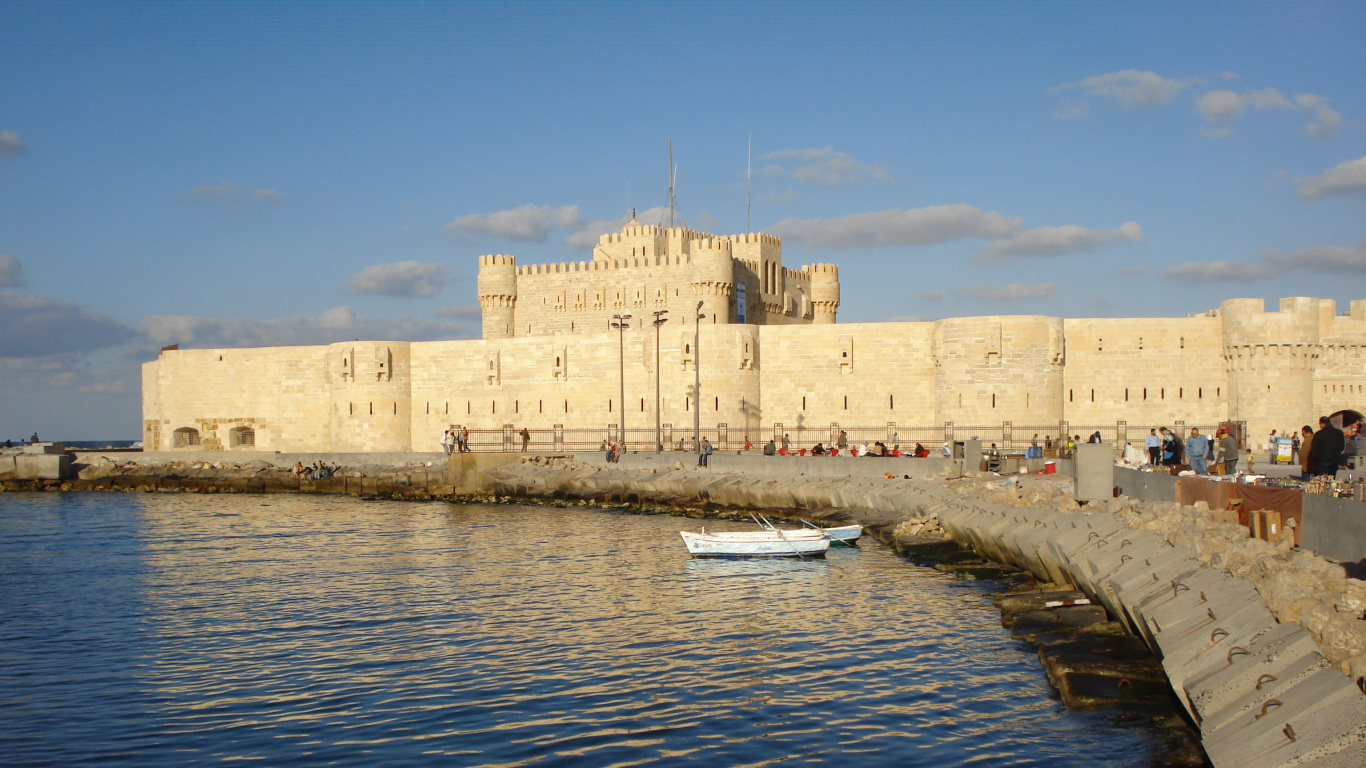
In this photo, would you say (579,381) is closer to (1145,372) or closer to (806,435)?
(806,435)

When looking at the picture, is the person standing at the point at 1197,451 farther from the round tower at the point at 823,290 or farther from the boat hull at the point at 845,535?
the round tower at the point at 823,290

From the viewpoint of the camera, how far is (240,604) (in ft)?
60.3

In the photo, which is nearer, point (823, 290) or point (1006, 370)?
point (1006, 370)

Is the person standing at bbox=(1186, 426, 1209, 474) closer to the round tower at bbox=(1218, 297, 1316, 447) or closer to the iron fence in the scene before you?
the iron fence

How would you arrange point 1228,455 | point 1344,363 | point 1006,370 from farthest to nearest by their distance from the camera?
point 1006,370 → point 1344,363 → point 1228,455

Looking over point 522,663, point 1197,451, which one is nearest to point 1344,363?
point 1197,451

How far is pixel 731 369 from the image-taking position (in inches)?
1545

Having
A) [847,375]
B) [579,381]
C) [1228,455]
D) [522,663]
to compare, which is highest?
[579,381]

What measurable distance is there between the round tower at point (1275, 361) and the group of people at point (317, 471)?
31127 mm

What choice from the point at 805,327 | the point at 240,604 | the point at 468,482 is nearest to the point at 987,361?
the point at 805,327

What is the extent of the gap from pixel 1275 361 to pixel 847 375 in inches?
507

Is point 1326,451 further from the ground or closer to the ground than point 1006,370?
closer to the ground

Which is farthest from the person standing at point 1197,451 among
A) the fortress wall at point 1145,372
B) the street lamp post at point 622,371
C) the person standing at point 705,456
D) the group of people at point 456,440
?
the group of people at point 456,440

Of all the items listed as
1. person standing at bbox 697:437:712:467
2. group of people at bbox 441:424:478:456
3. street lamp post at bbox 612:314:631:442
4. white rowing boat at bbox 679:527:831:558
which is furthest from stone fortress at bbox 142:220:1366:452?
white rowing boat at bbox 679:527:831:558
